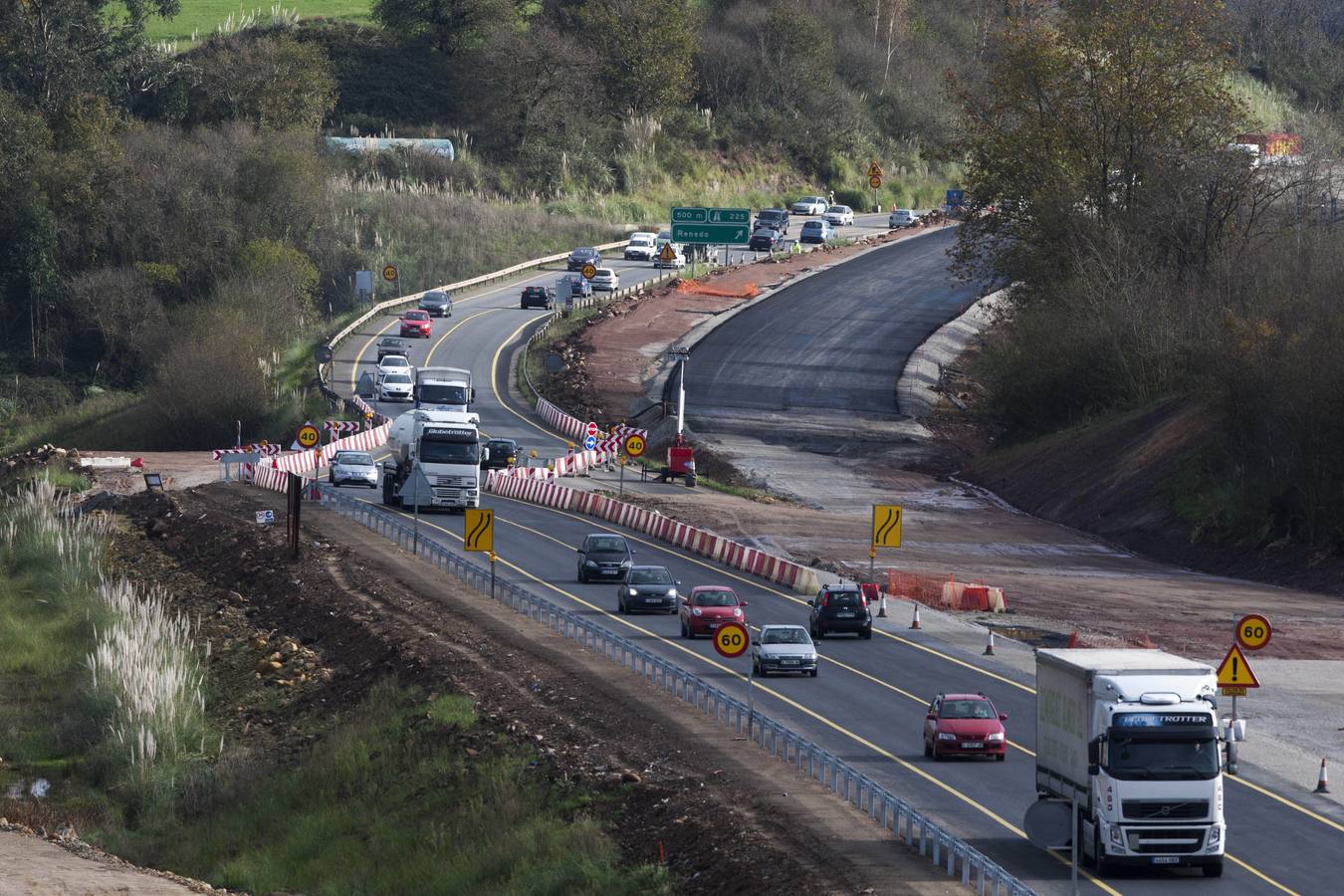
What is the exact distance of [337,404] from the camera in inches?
3246

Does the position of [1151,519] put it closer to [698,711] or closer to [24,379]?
[698,711]

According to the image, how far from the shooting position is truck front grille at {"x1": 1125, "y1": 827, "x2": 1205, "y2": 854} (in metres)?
22.5

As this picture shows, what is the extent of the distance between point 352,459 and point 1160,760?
152ft

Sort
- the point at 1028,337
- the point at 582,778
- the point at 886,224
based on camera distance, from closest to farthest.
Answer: the point at 582,778, the point at 1028,337, the point at 886,224

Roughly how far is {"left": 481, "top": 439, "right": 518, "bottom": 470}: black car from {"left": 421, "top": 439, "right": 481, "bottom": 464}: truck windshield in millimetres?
11845

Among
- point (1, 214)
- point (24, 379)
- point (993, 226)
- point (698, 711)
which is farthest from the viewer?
point (1, 214)

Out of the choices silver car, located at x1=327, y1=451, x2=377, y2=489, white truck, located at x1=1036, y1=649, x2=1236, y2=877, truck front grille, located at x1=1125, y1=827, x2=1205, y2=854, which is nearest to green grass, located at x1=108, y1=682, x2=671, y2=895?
white truck, located at x1=1036, y1=649, x2=1236, y2=877

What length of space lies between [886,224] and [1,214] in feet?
217

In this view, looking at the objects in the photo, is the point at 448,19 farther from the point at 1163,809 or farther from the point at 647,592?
the point at 1163,809

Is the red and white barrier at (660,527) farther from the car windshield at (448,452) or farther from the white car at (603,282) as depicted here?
the white car at (603,282)

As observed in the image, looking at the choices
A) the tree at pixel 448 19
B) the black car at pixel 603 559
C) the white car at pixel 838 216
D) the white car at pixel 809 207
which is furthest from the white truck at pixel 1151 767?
the tree at pixel 448 19

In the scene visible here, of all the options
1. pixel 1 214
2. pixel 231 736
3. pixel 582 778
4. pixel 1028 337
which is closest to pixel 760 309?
pixel 1028 337

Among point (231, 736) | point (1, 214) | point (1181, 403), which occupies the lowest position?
point (231, 736)

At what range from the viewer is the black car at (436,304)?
345ft
